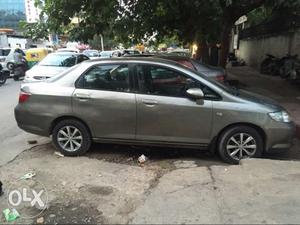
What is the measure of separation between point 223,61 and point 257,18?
38.8ft

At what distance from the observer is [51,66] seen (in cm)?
1298

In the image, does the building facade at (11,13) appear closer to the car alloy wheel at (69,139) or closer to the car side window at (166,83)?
the car alloy wheel at (69,139)

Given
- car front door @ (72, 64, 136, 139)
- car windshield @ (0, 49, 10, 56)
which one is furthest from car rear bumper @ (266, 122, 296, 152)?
car windshield @ (0, 49, 10, 56)

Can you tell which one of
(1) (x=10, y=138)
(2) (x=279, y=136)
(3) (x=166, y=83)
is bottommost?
(1) (x=10, y=138)

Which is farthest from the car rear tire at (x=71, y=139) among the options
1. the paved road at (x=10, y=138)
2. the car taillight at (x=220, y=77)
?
the car taillight at (x=220, y=77)

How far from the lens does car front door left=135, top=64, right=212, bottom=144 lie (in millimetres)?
6188

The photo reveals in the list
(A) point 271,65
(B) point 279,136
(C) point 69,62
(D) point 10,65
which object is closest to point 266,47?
(A) point 271,65

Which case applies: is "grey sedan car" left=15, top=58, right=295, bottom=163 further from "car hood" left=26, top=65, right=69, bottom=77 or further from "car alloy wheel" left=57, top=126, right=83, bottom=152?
"car hood" left=26, top=65, right=69, bottom=77

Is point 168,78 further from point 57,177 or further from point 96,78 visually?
point 57,177

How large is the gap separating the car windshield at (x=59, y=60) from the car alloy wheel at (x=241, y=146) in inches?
322

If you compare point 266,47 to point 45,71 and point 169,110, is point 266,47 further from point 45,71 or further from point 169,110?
point 169,110

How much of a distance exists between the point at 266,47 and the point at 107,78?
18.2m

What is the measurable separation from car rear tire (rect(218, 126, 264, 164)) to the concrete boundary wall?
480 inches

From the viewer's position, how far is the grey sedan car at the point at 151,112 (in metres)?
6.19
